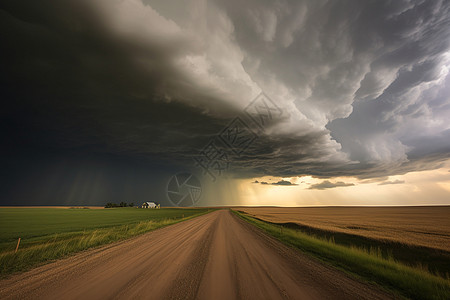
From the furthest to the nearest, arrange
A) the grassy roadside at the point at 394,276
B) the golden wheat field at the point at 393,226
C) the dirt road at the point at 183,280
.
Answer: the golden wheat field at the point at 393,226 < the grassy roadside at the point at 394,276 < the dirt road at the point at 183,280

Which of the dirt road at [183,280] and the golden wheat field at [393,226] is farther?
the golden wheat field at [393,226]

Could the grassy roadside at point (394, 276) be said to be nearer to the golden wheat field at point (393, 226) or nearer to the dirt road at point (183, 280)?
the dirt road at point (183, 280)

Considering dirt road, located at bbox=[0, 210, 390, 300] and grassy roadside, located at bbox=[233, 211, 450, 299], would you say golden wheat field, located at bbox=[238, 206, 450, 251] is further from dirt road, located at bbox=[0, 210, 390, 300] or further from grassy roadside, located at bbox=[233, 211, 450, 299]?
dirt road, located at bbox=[0, 210, 390, 300]

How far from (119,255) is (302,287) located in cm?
818

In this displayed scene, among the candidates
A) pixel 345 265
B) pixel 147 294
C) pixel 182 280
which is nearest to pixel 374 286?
pixel 345 265

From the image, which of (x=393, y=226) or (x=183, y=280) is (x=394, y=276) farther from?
(x=393, y=226)

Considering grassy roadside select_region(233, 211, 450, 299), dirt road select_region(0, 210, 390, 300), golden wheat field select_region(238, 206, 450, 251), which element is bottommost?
golden wheat field select_region(238, 206, 450, 251)

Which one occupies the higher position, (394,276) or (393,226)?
(394,276)

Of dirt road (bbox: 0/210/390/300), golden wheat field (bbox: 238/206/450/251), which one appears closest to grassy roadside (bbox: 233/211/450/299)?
dirt road (bbox: 0/210/390/300)

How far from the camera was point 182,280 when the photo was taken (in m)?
5.77

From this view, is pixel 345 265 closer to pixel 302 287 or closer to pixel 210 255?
pixel 302 287

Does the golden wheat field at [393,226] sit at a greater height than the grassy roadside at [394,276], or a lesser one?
lesser

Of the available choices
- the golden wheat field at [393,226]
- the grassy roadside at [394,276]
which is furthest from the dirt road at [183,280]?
the golden wheat field at [393,226]

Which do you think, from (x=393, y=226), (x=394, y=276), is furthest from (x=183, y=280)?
(x=393, y=226)
